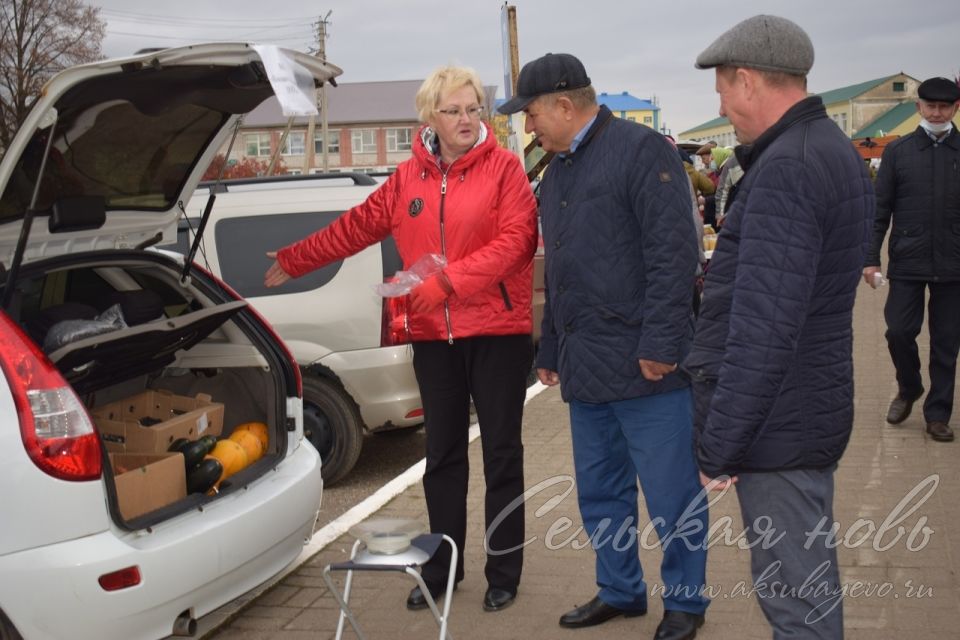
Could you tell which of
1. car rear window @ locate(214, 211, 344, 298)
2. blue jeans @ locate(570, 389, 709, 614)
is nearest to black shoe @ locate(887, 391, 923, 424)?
blue jeans @ locate(570, 389, 709, 614)

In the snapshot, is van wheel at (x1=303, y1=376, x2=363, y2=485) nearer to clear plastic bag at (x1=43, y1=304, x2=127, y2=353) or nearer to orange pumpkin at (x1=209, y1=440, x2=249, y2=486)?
orange pumpkin at (x1=209, y1=440, x2=249, y2=486)

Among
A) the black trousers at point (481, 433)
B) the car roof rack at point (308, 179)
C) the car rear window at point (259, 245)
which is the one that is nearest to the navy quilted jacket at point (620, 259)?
the black trousers at point (481, 433)

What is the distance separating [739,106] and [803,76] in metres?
0.18

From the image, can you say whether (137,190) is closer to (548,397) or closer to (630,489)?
(630,489)

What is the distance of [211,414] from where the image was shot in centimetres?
457

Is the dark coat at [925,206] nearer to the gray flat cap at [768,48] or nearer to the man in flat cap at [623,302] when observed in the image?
the man in flat cap at [623,302]

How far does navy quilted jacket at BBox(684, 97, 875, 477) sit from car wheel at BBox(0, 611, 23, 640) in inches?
82.5

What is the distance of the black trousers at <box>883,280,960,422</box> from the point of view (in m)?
6.74

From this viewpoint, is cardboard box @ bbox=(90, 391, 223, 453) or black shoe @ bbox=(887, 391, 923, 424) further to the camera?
black shoe @ bbox=(887, 391, 923, 424)

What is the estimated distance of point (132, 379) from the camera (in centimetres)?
469

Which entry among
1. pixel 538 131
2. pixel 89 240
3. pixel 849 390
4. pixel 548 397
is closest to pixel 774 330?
pixel 849 390

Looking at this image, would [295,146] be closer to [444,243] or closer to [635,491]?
[444,243]

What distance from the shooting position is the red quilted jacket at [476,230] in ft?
13.9

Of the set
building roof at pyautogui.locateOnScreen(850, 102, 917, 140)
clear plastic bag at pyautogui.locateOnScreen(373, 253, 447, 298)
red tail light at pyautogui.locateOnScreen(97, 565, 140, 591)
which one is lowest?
red tail light at pyautogui.locateOnScreen(97, 565, 140, 591)
